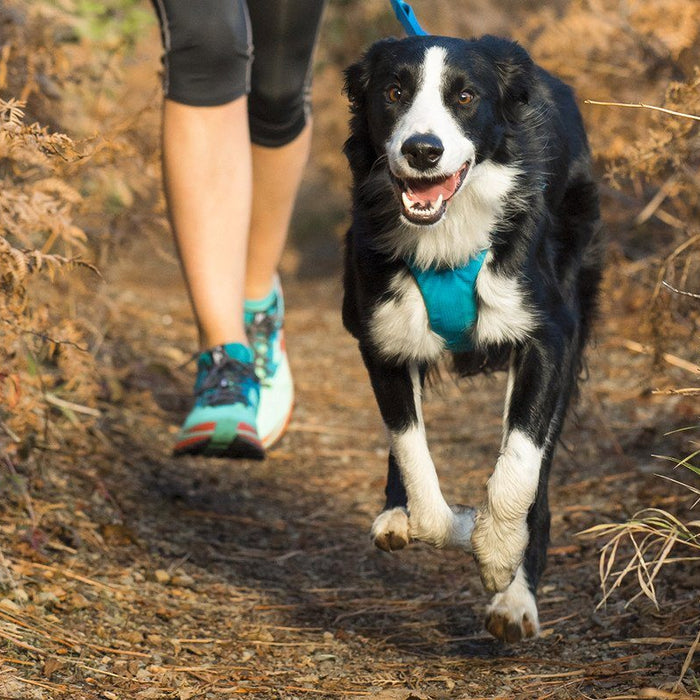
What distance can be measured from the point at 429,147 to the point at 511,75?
18.9 inches

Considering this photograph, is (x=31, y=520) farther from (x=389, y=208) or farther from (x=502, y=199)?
(x=502, y=199)

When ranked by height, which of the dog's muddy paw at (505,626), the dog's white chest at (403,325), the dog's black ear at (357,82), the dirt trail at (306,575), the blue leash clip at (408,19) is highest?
the blue leash clip at (408,19)

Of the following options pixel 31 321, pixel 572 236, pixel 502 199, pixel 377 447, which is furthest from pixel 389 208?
pixel 377 447

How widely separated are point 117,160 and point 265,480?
1297 millimetres

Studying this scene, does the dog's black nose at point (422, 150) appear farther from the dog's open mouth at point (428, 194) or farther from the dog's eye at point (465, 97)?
the dog's eye at point (465, 97)

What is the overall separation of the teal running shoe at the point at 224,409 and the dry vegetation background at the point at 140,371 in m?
0.34

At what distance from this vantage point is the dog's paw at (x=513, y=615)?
7.93 feet

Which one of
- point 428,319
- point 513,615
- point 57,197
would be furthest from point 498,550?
point 57,197

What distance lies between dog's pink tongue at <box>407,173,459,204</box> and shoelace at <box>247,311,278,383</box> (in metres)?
1.35

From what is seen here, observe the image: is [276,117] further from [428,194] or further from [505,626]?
[505,626]

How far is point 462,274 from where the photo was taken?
8.31ft

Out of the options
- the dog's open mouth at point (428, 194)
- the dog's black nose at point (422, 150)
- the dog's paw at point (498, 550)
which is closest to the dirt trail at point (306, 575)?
the dog's paw at point (498, 550)

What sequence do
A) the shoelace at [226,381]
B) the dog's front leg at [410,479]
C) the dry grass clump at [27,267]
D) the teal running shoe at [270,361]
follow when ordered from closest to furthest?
the dry grass clump at [27,267] < the dog's front leg at [410,479] < the shoelace at [226,381] < the teal running shoe at [270,361]

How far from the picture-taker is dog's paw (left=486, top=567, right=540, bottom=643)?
242 cm
